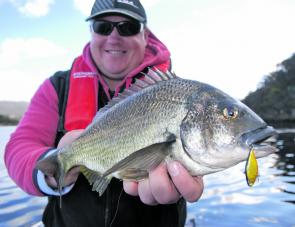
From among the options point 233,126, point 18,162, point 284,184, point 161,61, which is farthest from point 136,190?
point 284,184

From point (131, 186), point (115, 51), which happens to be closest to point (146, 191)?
point (131, 186)

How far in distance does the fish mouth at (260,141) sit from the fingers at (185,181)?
1.91 ft

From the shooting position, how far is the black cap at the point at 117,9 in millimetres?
4859

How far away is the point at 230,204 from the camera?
34.9 feet

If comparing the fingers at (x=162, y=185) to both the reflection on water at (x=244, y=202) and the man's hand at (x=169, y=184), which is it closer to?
the man's hand at (x=169, y=184)

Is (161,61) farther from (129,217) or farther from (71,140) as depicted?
(129,217)

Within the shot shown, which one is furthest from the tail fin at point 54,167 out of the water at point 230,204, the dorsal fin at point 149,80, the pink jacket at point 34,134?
the water at point 230,204

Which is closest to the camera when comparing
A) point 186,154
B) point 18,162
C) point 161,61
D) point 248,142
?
point 248,142

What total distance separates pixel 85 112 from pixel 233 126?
2189 millimetres

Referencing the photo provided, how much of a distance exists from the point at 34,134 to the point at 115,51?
1.55 m

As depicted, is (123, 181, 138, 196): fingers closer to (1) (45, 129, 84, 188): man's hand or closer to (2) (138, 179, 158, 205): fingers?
(2) (138, 179, 158, 205): fingers

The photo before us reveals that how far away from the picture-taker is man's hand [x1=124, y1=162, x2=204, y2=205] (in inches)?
122

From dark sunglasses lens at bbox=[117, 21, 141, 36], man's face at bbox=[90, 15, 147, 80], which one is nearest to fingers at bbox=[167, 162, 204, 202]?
man's face at bbox=[90, 15, 147, 80]

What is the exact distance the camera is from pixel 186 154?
304 centimetres
